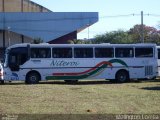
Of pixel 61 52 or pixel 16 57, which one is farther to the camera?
pixel 61 52

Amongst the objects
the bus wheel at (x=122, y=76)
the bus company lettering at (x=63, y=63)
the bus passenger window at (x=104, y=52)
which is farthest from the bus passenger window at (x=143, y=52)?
the bus company lettering at (x=63, y=63)

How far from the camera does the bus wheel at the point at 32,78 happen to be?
30.8m

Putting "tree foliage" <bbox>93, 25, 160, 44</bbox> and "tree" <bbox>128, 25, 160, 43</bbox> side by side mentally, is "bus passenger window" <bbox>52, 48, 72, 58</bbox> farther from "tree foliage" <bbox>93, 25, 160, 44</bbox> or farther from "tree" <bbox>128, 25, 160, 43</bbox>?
→ "tree foliage" <bbox>93, 25, 160, 44</bbox>

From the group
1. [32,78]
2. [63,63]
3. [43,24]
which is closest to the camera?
[32,78]

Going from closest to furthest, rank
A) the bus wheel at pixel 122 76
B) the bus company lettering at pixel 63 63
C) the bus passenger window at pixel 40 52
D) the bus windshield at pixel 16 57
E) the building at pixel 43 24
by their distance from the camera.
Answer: the bus windshield at pixel 16 57 → the bus passenger window at pixel 40 52 → the bus company lettering at pixel 63 63 → the bus wheel at pixel 122 76 → the building at pixel 43 24

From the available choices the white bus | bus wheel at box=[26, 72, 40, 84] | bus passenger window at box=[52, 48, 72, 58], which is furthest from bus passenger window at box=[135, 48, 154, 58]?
bus wheel at box=[26, 72, 40, 84]

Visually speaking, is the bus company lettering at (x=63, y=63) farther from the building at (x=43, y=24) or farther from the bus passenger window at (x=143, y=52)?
the building at (x=43, y=24)

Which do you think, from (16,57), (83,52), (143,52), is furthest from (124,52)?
(16,57)

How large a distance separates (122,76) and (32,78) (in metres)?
6.21

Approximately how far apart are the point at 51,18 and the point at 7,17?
8.91 m

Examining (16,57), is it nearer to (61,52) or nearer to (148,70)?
(61,52)

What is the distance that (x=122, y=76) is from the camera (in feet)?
107

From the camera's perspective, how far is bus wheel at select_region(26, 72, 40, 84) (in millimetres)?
30781

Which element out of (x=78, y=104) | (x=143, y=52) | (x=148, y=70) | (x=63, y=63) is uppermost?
(x=143, y=52)
